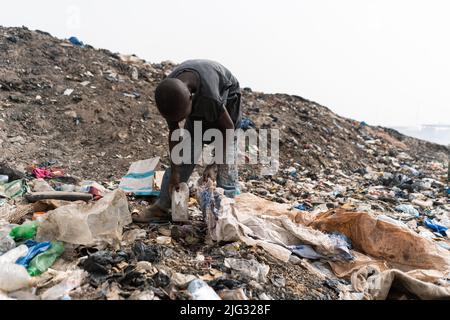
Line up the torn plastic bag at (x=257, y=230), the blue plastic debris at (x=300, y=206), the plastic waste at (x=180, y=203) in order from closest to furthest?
the torn plastic bag at (x=257, y=230), the plastic waste at (x=180, y=203), the blue plastic debris at (x=300, y=206)

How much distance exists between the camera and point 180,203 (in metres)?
2.73

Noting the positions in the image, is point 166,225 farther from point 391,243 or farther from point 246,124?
point 246,124

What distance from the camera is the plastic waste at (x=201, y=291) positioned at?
1.77 meters

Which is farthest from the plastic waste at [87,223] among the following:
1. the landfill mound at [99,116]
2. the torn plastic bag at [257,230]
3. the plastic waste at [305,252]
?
the landfill mound at [99,116]

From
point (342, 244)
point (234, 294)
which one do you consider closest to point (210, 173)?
point (342, 244)

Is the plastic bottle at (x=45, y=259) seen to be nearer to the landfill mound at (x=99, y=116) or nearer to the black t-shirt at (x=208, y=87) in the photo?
the black t-shirt at (x=208, y=87)

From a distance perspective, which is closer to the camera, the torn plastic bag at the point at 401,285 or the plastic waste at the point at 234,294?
the plastic waste at the point at 234,294

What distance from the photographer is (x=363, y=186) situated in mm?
5738

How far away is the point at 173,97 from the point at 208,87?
31 centimetres

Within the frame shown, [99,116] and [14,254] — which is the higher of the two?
[99,116]

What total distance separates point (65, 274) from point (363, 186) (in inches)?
188

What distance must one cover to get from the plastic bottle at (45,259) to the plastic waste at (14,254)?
0.25 feet

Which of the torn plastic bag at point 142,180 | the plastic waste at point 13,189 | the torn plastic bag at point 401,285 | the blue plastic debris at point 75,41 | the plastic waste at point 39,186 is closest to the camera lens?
the torn plastic bag at point 401,285
